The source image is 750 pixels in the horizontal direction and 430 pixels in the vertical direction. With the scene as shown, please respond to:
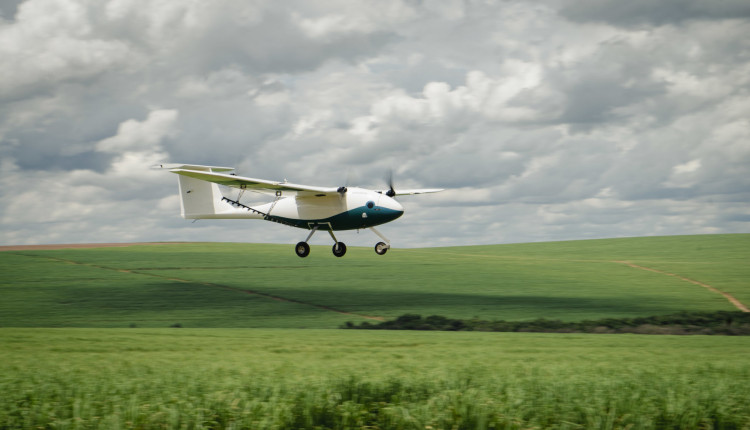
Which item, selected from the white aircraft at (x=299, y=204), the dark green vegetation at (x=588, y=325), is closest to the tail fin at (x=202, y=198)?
the white aircraft at (x=299, y=204)

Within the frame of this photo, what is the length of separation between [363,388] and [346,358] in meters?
5.76

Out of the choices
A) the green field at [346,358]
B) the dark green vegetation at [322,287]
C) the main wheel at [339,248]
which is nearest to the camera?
the green field at [346,358]

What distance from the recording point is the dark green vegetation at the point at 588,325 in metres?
27.3

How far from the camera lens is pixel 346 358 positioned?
52.1ft

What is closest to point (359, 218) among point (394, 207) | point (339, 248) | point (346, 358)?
point (394, 207)

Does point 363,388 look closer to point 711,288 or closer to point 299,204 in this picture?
point 299,204

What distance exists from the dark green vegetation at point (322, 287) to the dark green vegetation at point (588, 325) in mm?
2547

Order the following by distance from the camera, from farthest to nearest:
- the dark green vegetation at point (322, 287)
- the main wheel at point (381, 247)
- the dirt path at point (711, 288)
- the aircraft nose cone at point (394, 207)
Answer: the dirt path at point (711, 288), the dark green vegetation at point (322, 287), the main wheel at point (381, 247), the aircraft nose cone at point (394, 207)

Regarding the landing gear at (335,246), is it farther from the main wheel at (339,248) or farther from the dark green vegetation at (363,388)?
the dark green vegetation at (363,388)

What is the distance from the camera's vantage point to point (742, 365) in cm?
1477

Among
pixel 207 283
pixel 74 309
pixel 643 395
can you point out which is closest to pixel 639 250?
pixel 207 283

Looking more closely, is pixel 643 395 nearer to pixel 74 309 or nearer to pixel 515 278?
pixel 74 309

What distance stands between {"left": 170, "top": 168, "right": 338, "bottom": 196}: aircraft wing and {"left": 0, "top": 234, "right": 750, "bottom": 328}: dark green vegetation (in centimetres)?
575

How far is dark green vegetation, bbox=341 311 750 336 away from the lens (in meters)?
27.3
